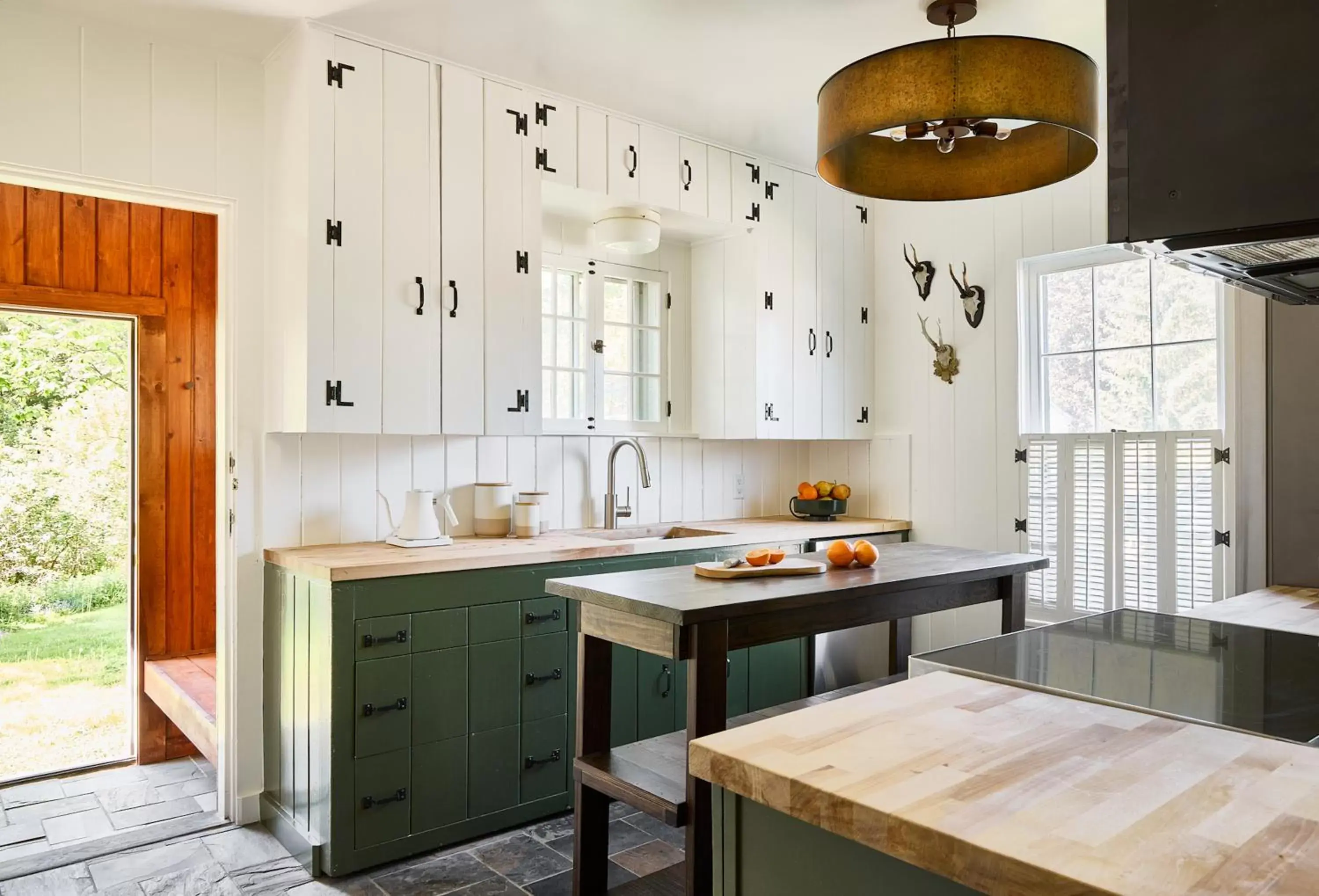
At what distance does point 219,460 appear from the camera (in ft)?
10.5

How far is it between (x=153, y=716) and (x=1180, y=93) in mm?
4235

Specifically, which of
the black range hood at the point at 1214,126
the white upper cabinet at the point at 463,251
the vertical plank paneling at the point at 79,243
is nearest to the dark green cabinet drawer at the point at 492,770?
the white upper cabinet at the point at 463,251

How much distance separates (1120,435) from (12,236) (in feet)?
14.8

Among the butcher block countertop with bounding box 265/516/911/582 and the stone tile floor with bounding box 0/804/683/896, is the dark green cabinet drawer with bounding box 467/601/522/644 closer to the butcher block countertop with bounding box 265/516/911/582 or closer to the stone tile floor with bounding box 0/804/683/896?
the butcher block countertop with bounding box 265/516/911/582

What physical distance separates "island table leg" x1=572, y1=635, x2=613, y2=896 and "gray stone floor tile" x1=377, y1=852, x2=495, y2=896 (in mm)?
450

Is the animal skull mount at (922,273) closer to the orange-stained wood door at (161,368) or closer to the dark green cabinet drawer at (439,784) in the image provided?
the dark green cabinet drawer at (439,784)

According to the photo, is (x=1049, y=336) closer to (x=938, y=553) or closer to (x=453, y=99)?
(x=938, y=553)

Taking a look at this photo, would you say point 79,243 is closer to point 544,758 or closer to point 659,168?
point 659,168

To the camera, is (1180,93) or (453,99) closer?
(1180,93)

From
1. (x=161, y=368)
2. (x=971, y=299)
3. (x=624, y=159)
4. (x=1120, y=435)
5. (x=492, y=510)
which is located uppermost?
(x=624, y=159)

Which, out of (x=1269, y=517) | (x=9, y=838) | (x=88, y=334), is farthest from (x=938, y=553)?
(x=88, y=334)

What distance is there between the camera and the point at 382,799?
2803mm

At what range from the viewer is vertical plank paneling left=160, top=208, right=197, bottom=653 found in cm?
400

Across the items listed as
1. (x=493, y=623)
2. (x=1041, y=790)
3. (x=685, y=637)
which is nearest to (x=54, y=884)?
(x=493, y=623)
